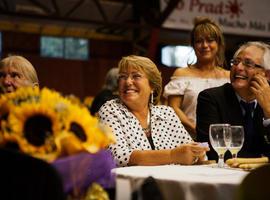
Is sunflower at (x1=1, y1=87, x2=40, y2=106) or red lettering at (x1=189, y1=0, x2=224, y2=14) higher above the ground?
red lettering at (x1=189, y1=0, x2=224, y2=14)

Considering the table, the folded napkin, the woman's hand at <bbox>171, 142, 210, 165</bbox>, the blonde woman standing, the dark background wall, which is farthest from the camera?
the dark background wall

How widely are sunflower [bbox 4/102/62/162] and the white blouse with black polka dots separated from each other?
4.16 feet

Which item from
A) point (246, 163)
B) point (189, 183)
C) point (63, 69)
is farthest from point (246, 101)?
point (63, 69)

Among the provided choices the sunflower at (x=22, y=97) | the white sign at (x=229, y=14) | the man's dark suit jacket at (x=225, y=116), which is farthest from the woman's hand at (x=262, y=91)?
the white sign at (x=229, y=14)

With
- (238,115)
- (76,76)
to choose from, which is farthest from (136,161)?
(76,76)

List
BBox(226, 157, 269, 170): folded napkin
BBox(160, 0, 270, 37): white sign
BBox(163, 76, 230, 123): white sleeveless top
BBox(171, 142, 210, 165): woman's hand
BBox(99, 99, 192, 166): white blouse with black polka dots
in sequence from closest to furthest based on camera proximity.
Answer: BBox(226, 157, 269, 170): folded napkin < BBox(171, 142, 210, 165): woman's hand < BBox(99, 99, 192, 166): white blouse with black polka dots < BBox(163, 76, 230, 123): white sleeveless top < BBox(160, 0, 270, 37): white sign

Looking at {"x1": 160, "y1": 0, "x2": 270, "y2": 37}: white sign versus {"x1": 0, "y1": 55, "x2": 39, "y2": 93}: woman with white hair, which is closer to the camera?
{"x1": 0, "y1": 55, "x2": 39, "y2": 93}: woman with white hair

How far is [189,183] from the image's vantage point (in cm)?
187

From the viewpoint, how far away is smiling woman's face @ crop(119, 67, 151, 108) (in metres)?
2.95

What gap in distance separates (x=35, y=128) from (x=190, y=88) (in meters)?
2.69

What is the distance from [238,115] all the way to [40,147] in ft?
5.85

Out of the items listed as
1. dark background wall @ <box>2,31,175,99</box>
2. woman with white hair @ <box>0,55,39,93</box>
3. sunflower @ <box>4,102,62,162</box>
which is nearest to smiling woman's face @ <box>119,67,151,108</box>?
woman with white hair @ <box>0,55,39,93</box>

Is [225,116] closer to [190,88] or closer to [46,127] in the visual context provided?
[190,88]

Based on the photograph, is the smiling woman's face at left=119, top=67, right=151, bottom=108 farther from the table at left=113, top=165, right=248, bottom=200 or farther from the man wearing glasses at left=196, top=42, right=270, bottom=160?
the table at left=113, top=165, right=248, bottom=200
